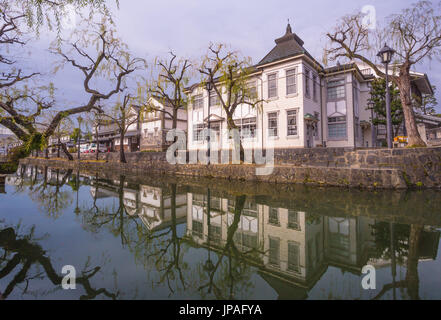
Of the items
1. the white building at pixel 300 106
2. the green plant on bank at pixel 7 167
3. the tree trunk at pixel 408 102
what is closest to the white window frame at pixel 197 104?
the white building at pixel 300 106

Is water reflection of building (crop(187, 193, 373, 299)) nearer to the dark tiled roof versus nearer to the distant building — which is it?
the dark tiled roof

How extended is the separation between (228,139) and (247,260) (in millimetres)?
15855

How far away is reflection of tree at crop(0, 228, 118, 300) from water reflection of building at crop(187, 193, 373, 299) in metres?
1.74

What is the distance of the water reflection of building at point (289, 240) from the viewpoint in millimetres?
2680

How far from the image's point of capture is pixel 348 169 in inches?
375

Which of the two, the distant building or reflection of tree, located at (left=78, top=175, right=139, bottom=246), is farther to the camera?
the distant building

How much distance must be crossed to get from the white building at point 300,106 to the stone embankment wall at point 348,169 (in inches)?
144

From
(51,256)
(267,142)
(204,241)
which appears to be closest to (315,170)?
(267,142)

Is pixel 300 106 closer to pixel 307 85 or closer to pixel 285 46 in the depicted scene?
pixel 307 85

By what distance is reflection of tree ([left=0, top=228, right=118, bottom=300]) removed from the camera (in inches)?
90.3

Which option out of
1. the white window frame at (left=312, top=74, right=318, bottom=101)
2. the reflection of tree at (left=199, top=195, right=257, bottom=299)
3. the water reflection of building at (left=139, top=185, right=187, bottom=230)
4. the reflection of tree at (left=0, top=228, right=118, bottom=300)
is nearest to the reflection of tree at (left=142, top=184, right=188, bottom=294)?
the reflection of tree at (left=199, top=195, right=257, bottom=299)

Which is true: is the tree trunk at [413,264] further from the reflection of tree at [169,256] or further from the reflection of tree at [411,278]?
A: the reflection of tree at [169,256]
